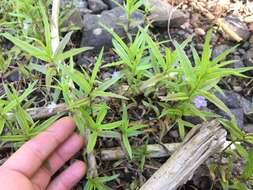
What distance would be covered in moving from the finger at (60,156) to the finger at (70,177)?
3 cm

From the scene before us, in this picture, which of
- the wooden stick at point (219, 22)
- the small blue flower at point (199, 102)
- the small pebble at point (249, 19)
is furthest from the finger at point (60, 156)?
the small pebble at point (249, 19)

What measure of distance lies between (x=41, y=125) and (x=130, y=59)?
1.30ft

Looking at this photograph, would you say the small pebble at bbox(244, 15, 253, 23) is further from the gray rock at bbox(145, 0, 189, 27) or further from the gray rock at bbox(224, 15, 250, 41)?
the gray rock at bbox(145, 0, 189, 27)

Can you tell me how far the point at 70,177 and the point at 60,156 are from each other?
8cm

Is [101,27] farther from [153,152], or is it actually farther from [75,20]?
[153,152]

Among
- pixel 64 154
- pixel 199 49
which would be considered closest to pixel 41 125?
pixel 64 154

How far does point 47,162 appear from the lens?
1.54 meters

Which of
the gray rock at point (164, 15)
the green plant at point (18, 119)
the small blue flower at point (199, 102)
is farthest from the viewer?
the gray rock at point (164, 15)

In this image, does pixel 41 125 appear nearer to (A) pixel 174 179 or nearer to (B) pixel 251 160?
(A) pixel 174 179

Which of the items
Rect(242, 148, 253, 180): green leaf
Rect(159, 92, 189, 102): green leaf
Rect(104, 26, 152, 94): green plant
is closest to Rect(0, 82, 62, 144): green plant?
Rect(104, 26, 152, 94): green plant

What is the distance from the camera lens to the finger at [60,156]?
153 cm

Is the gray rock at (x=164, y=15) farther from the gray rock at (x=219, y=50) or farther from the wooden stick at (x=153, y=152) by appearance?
the wooden stick at (x=153, y=152)

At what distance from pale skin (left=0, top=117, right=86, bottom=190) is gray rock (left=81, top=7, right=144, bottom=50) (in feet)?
1.87

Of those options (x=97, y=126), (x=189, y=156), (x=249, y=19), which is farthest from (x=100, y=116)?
(x=249, y=19)
